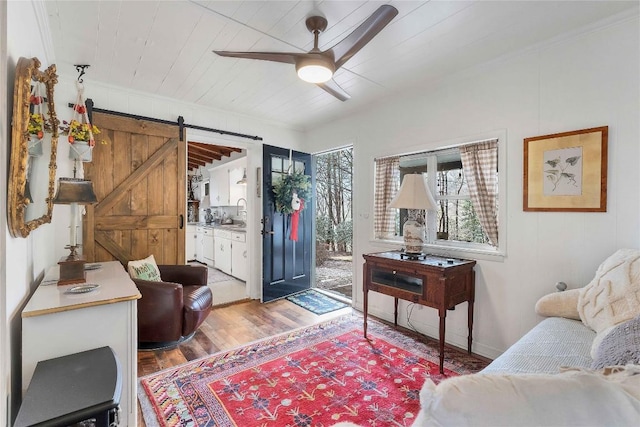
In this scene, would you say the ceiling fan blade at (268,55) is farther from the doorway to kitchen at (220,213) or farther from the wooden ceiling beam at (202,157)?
the wooden ceiling beam at (202,157)

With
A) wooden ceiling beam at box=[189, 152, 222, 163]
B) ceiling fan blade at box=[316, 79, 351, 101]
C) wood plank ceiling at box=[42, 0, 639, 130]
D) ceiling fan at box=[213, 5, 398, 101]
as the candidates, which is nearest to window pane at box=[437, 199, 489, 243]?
wood plank ceiling at box=[42, 0, 639, 130]

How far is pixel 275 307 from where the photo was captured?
12.6 feet

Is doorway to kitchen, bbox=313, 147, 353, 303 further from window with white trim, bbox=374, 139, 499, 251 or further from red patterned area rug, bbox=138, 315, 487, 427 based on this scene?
red patterned area rug, bbox=138, 315, 487, 427

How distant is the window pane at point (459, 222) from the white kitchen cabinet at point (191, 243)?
18.4 feet

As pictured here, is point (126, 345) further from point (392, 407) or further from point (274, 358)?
point (392, 407)

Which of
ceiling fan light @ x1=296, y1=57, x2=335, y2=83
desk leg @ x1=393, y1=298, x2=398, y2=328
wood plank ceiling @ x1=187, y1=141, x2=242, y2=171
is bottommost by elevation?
desk leg @ x1=393, y1=298, x2=398, y2=328

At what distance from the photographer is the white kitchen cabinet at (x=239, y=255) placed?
4.81m

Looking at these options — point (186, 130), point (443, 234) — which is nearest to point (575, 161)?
point (443, 234)

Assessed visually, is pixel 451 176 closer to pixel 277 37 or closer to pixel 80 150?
pixel 277 37

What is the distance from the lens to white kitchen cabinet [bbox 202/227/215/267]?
20.1 feet

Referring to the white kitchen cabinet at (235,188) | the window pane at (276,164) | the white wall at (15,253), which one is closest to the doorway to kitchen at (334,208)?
the white kitchen cabinet at (235,188)

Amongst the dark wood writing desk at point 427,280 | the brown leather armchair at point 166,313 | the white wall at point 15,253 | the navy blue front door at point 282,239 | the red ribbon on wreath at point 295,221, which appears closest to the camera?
the white wall at point 15,253

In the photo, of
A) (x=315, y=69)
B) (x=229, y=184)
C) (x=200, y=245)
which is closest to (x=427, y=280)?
(x=315, y=69)

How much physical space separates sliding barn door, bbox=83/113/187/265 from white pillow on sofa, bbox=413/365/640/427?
3364 mm
